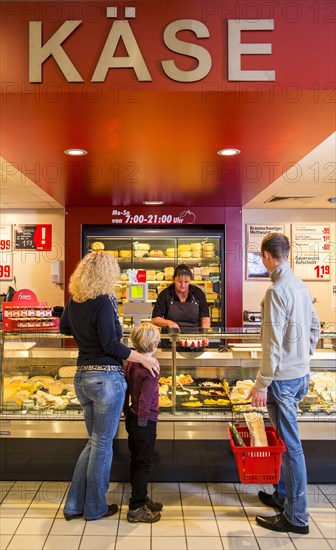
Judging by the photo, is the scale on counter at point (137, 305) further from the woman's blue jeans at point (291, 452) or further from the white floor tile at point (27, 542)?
the white floor tile at point (27, 542)

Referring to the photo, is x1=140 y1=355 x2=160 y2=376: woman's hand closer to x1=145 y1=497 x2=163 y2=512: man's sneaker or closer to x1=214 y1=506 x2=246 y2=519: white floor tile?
x1=145 y1=497 x2=163 y2=512: man's sneaker

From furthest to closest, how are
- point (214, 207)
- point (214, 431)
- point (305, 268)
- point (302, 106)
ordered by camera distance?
point (305, 268) < point (214, 207) < point (214, 431) < point (302, 106)

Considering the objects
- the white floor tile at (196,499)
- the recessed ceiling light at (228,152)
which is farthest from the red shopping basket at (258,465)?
the recessed ceiling light at (228,152)

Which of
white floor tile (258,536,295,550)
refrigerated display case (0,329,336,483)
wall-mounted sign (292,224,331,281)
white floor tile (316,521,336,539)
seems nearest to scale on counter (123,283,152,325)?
refrigerated display case (0,329,336,483)

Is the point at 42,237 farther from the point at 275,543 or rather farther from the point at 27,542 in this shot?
the point at 275,543

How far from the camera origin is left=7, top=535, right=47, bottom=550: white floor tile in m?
2.68

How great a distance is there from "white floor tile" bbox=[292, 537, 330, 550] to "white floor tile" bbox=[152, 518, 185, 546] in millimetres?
682

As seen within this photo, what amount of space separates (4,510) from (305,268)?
20.2 ft

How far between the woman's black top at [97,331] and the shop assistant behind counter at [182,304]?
1.70 metres

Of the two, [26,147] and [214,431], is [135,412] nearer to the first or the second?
[214,431]

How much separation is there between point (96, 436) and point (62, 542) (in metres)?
0.61

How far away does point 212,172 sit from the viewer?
4.93 metres

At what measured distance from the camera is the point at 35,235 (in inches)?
314

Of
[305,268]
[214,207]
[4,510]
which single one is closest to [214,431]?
[4,510]
